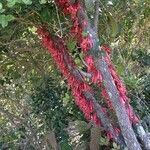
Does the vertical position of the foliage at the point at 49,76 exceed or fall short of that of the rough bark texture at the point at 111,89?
it exceeds it

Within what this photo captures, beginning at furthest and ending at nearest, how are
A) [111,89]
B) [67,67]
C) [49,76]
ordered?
[49,76]
[67,67]
[111,89]

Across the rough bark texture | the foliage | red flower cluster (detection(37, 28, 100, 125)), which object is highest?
the foliage

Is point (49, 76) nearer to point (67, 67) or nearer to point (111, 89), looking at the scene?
point (67, 67)

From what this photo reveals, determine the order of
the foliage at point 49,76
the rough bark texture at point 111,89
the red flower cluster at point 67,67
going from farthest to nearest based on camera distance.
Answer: the foliage at point 49,76
the red flower cluster at point 67,67
the rough bark texture at point 111,89

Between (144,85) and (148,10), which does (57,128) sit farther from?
(148,10)

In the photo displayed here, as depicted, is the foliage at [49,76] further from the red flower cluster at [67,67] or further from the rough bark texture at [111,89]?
the rough bark texture at [111,89]

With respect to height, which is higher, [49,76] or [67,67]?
[49,76]

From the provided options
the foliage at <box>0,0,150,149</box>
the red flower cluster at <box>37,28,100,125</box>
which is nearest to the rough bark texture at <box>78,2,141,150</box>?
the foliage at <box>0,0,150,149</box>

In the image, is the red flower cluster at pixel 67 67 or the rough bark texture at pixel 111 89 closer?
the rough bark texture at pixel 111 89

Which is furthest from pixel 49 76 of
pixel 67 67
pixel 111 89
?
pixel 111 89

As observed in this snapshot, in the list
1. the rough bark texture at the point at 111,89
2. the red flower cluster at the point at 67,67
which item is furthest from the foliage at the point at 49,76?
the rough bark texture at the point at 111,89

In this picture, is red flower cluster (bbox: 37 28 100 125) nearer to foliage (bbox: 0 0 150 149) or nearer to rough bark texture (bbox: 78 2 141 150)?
foliage (bbox: 0 0 150 149)

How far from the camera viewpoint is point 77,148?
5.06 meters

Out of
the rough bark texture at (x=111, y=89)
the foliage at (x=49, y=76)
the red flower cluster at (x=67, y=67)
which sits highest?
the foliage at (x=49, y=76)
